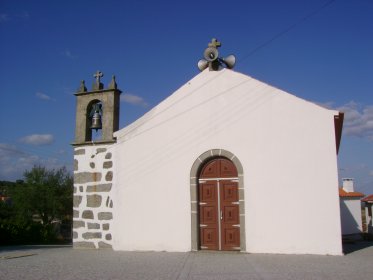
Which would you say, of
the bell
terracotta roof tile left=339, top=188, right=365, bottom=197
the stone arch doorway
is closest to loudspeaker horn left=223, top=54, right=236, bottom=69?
the stone arch doorway

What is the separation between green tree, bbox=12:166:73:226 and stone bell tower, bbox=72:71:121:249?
24.8 metres

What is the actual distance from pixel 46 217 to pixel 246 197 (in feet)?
99.5

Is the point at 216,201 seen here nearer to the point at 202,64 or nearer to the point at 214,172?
the point at 214,172

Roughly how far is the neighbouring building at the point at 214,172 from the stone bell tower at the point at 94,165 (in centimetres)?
3

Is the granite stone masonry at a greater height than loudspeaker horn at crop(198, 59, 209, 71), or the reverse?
loudspeaker horn at crop(198, 59, 209, 71)

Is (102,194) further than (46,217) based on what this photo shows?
No

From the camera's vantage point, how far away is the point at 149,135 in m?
12.0

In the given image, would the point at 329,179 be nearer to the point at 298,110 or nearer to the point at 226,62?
the point at 298,110

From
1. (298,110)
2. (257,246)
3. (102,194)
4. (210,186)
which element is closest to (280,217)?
(257,246)

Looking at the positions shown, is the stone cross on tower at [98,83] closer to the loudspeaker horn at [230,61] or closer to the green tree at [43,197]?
the loudspeaker horn at [230,61]

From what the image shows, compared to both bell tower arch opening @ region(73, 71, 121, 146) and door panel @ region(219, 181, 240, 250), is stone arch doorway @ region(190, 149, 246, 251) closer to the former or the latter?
door panel @ region(219, 181, 240, 250)

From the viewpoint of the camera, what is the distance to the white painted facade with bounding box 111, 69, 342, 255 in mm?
10227

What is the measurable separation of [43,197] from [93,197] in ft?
84.2

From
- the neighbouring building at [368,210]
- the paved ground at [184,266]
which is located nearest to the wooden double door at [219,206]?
the paved ground at [184,266]
